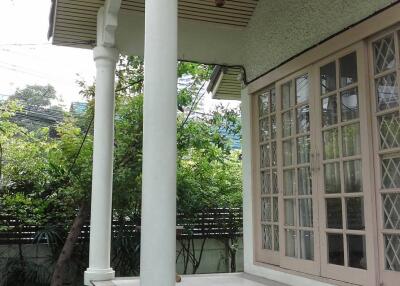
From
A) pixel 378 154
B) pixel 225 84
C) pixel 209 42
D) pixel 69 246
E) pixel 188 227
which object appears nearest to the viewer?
pixel 378 154

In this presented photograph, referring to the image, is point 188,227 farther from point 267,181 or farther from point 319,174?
point 319,174

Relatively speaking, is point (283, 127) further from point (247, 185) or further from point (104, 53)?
point (104, 53)

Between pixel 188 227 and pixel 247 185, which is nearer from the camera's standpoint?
pixel 247 185

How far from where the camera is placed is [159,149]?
291cm

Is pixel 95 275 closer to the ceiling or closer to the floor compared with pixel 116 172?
closer to the floor

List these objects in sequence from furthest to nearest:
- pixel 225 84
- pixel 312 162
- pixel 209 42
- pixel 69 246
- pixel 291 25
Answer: pixel 225 84
pixel 69 246
pixel 209 42
pixel 291 25
pixel 312 162

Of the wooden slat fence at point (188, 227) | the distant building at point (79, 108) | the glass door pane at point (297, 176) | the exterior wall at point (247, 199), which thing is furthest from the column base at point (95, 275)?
the distant building at point (79, 108)

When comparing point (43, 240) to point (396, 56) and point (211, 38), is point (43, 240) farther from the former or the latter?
point (396, 56)

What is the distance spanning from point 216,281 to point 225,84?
331cm

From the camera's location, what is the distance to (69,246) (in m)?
7.13

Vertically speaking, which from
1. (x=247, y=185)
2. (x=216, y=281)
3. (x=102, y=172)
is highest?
(x=102, y=172)

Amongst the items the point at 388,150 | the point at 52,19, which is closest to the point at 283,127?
the point at 388,150

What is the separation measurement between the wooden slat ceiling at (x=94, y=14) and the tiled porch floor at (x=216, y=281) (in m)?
2.79

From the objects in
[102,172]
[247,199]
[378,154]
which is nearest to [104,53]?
[102,172]
